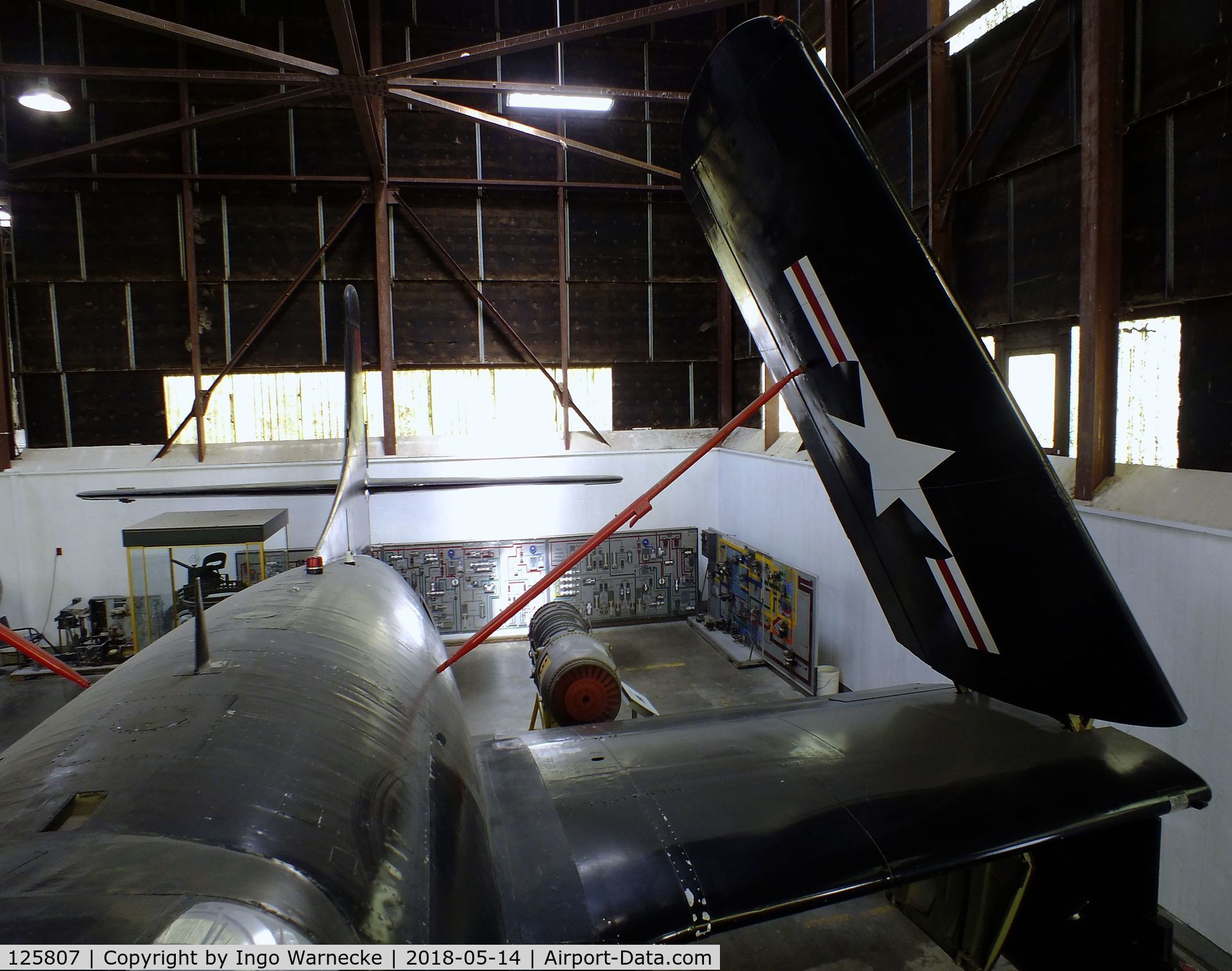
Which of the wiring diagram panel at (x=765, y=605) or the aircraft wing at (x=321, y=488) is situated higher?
the aircraft wing at (x=321, y=488)

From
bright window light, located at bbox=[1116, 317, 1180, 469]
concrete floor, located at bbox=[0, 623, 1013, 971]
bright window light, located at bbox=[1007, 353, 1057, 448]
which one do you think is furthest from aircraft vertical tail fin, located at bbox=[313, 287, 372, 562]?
bright window light, located at bbox=[1116, 317, 1180, 469]

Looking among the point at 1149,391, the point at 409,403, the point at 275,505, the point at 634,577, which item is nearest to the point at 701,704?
the point at 634,577

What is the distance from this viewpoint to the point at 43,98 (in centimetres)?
1048

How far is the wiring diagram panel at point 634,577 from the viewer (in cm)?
1462

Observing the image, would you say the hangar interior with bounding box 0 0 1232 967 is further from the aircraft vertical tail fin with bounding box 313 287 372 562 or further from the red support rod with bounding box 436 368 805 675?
the red support rod with bounding box 436 368 805 675

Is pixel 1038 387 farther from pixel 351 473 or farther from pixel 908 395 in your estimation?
pixel 351 473

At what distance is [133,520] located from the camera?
13.5m

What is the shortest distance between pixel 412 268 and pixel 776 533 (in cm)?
964

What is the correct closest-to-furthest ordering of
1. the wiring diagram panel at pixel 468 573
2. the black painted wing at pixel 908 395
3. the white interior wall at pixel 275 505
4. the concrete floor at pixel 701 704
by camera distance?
1. the black painted wing at pixel 908 395
2. the concrete floor at pixel 701 704
3. the white interior wall at pixel 275 505
4. the wiring diagram panel at pixel 468 573

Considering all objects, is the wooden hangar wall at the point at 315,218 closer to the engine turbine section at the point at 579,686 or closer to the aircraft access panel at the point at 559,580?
the aircraft access panel at the point at 559,580

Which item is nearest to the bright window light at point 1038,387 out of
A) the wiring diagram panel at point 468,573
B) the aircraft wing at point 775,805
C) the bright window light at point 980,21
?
the bright window light at point 980,21

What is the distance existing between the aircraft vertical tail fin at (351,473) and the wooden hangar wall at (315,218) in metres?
6.71

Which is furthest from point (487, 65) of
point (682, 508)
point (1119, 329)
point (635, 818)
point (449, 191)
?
point (635, 818)

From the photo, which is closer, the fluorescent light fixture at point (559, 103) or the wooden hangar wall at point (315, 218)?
the fluorescent light fixture at point (559, 103)
